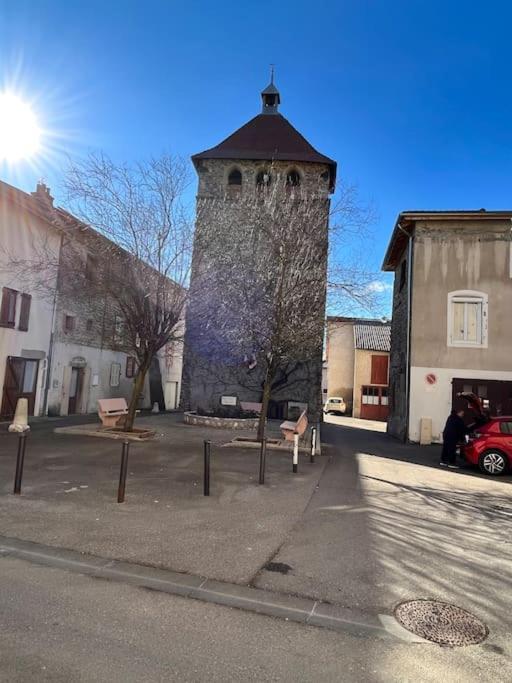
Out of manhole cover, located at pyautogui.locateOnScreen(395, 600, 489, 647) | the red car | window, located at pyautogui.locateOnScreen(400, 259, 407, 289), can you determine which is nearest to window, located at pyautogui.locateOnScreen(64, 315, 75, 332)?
window, located at pyautogui.locateOnScreen(400, 259, 407, 289)

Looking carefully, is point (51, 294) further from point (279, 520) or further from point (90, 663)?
point (90, 663)

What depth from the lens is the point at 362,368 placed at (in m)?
39.8

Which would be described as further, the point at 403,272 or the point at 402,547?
the point at 403,272

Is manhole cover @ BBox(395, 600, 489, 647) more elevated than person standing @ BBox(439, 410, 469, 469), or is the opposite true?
person standing @ BBox(439, 410, 469, 469)

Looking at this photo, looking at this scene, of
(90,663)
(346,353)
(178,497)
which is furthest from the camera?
(346,353)

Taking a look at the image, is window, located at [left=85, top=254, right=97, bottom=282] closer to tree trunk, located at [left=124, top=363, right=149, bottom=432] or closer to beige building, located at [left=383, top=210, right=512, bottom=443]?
tree trunk, located at [left=124, top=363, right=149, bottom=432]

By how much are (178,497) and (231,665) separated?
4.33m

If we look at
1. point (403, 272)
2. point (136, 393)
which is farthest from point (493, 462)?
point (403, 272)

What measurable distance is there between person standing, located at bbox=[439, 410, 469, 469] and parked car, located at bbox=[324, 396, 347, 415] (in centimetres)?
2995

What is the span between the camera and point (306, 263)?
14.4 m

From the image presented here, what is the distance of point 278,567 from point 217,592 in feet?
2.79

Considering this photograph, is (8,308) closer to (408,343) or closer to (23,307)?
(23,307)

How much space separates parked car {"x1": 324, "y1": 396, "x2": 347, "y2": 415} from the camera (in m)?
42.8

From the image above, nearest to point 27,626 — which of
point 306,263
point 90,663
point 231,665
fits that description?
point 90,663
